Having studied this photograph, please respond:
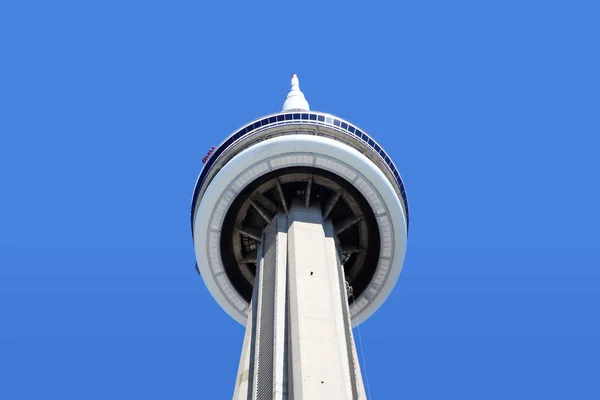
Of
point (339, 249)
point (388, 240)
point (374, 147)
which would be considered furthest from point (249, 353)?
point (374, 147)

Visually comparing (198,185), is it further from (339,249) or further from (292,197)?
(339,249)

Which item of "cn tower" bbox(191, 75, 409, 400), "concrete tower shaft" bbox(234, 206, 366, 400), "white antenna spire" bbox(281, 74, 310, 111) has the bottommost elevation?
"concrete tower shaft" bbox(234, 206, 366, 400)

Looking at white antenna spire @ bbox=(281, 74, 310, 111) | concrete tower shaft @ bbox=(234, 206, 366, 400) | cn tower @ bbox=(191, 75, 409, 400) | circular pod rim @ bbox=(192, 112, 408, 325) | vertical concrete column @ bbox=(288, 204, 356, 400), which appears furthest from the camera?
white antenna spire @ bbox=(281, 74, 310, 111)

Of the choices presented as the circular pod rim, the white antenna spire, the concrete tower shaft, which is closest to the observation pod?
the circular pod rim

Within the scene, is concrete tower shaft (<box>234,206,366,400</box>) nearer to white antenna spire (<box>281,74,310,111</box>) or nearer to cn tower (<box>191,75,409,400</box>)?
cn tower (<box>191,75,409,400</box>)

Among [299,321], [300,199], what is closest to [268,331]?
[299,321]

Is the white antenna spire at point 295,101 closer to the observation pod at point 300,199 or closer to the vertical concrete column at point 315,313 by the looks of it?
the observation pod at point 300,199
